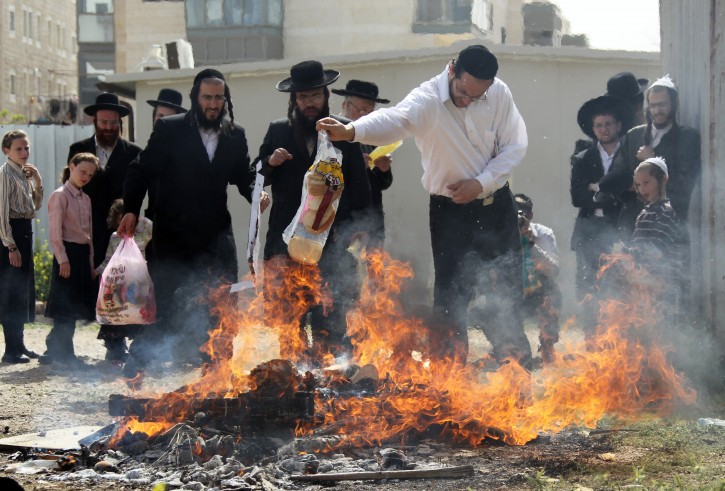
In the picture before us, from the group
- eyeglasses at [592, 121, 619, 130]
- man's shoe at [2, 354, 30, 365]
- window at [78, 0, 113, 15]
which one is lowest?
man's shoe at [2, 354, 30, 365]

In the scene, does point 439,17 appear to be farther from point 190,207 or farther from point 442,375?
point 442,375

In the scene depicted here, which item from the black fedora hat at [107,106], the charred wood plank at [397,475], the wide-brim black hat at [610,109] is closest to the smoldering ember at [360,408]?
the charred wood plank at [397,475]

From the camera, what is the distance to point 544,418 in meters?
6.36

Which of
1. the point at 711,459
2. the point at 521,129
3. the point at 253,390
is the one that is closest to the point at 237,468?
the point at 253,390

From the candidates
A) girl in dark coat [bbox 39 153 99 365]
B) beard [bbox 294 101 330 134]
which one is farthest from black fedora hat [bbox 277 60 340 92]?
girl in dark coat [bbox 39 153 99 365]

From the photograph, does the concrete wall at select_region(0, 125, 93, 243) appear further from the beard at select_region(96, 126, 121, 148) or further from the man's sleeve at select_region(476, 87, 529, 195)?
the man's sleeve at select_region(476, 87, 529, 195)

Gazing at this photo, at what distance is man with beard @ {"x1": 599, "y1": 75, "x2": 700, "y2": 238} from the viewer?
8.30 meters

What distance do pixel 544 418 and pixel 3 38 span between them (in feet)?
186

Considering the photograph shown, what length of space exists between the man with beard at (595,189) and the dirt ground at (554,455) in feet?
7.85

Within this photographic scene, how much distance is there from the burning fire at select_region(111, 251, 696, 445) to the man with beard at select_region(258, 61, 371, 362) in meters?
0.14

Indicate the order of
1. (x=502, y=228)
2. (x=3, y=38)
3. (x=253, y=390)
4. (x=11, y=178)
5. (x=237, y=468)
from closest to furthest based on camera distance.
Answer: (x=237, y=468) < (x=253, y=390) < (x=502, y=228) < (x=11, y=178) < (x=3, y=38)

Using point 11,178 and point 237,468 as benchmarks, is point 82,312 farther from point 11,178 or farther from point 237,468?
point 237,468

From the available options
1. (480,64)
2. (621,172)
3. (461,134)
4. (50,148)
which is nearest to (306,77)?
(461,134)

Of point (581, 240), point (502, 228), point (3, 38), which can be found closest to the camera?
point (502, 228)
